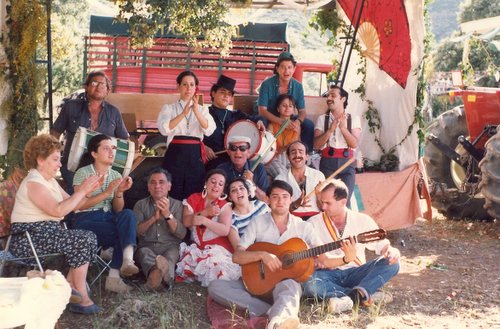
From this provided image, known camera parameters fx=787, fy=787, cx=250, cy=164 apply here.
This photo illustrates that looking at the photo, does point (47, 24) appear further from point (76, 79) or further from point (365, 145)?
point (76, 79)

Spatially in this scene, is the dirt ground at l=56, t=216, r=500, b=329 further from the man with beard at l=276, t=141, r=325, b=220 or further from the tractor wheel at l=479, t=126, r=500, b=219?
the man with beard at l=276, t=141, r=325, b=220

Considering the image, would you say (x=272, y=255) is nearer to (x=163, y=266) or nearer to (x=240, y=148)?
(x=163, y=266)

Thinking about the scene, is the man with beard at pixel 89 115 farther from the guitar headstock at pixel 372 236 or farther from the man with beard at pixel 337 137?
the guitar headstock at pixel 372 236

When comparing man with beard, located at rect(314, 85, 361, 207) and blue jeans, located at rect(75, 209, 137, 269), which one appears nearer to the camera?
blue jeans, located at rect(75, 209, 137, 269)

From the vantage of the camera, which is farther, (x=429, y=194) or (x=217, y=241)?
(x=429, y=194)

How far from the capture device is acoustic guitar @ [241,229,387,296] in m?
5.01

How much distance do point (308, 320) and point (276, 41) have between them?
761 centimetres

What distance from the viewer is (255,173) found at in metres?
6.30

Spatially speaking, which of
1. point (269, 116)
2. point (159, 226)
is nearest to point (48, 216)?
point (159, 226)

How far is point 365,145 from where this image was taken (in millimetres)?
8609

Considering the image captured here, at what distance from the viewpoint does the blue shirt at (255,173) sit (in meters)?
6.13

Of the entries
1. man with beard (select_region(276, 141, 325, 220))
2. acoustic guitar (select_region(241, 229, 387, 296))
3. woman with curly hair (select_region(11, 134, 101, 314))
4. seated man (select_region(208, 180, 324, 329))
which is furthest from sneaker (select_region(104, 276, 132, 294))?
man with beard (select_region(276, 141, 325, 220))

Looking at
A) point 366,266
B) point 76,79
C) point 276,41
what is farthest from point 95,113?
point 76,79

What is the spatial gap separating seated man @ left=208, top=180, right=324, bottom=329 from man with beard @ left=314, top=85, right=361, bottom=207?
1.61 meters
